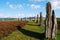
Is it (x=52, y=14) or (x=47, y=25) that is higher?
(x=52, y=14)

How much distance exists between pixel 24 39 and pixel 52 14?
4776 mm

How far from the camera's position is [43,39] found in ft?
63.4

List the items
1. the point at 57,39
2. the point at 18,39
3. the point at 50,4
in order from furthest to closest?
1. the point at 50,4
2. the point at 57,39
3. the point at 18,39

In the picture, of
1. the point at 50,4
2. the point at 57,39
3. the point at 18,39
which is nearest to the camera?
the point at 18,39

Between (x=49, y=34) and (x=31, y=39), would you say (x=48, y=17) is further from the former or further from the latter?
(x=31, y=39)

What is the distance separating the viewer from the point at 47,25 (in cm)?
2042

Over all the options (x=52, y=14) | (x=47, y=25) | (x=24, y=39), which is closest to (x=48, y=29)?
(x=47, y=25)

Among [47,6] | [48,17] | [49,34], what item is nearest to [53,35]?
[49,34]

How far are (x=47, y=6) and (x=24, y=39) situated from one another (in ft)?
16.9

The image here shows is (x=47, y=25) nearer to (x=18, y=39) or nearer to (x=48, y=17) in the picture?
(x=48, y=17)

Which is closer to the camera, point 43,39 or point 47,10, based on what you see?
point 43,39

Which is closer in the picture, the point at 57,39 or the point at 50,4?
the point at 57,39

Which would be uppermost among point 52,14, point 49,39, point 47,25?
point 52,14

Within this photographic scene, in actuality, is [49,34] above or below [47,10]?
below
